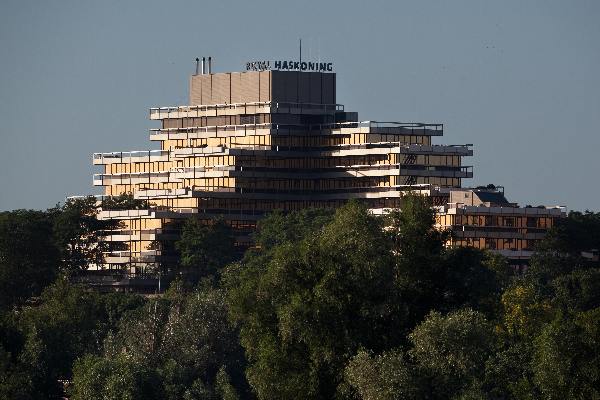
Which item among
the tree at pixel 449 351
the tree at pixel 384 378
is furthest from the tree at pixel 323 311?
the tree at pixel 449 351

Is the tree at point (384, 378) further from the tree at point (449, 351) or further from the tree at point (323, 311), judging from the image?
the tree at point (323, 311)

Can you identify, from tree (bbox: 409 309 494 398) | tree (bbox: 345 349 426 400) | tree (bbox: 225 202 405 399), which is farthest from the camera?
tree (bbox: 225 202 405 399)

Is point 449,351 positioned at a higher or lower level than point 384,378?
higher

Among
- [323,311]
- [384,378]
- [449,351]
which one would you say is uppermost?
[323,311]

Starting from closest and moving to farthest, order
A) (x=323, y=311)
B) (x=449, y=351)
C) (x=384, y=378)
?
(x=384, y=378) → (x=449, y=351) → (x=323, y=311)

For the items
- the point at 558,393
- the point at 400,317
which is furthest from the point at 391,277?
the point at 558,393

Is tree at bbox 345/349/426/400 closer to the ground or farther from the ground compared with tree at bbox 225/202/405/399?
closer to the ground

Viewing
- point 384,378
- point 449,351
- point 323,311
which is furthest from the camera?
point 323,311

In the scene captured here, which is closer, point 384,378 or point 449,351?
point 384,378

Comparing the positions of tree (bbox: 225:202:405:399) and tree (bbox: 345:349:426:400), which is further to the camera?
tree (bbox: 225:202:405:399)

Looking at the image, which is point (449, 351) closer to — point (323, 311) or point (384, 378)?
point (384, 378)

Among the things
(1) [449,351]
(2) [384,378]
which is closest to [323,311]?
(2) [384,378]

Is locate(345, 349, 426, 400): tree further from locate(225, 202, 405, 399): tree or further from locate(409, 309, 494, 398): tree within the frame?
locate(225, 202, 405, 399): tree

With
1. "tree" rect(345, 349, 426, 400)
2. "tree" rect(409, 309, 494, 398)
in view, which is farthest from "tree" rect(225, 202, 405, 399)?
"tree" rect(409, 309, 494, 398)
